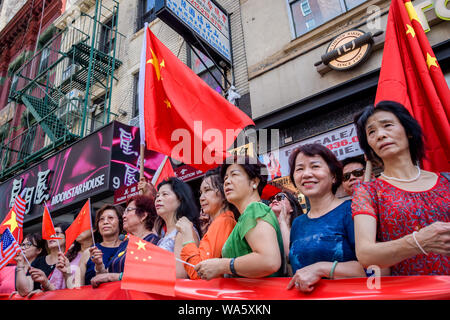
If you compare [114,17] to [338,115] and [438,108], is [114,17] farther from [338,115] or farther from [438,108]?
[438,108]

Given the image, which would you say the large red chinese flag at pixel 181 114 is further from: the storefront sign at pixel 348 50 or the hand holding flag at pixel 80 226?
the storefront sign at pixel 348 50

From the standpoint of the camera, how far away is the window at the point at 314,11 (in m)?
6.30

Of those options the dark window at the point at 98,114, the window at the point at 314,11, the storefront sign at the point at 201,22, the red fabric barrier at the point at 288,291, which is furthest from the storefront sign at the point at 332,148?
the dark window at the point at 98,114

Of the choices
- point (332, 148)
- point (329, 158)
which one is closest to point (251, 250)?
point (329, 158)

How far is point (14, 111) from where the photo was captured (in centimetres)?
1590

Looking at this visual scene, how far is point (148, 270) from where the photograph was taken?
1976mm

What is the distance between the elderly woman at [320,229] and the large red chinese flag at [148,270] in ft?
2.48

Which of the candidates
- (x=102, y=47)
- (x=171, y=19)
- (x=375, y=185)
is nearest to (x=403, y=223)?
(x=375, y=185)

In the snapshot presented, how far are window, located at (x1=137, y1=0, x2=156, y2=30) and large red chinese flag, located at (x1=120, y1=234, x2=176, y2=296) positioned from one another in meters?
10.4

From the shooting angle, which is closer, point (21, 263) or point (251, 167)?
point (251, 167)

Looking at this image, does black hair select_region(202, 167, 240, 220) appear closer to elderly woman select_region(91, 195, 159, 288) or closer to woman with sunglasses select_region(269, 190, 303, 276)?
woman with sunglasses select_region(269, 190, 303, 276)

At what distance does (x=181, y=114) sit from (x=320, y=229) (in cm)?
247

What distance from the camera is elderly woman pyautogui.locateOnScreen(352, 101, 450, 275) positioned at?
145cm

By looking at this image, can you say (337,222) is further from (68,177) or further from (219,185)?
(68,177)
